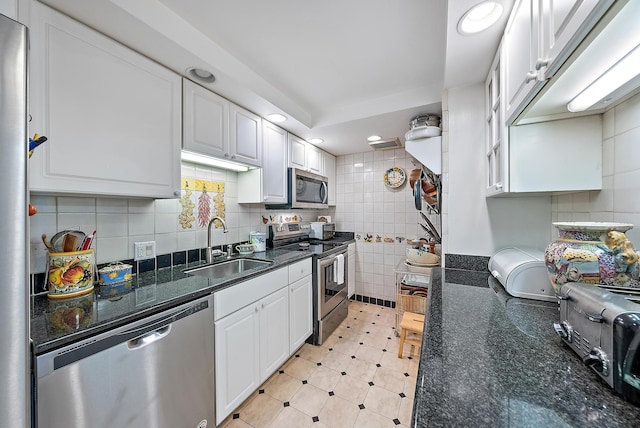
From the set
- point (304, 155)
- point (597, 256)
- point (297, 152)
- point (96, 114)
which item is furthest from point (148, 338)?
point (304, 155)

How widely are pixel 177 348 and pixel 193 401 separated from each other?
0.31 m

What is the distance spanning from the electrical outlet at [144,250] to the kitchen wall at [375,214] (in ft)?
7.73

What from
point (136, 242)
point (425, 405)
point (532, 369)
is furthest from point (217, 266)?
point (532, 369)

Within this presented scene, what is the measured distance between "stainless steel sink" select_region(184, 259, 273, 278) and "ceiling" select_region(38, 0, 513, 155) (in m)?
1.23

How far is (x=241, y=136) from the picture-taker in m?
1.91

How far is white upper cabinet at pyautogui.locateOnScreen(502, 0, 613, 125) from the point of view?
55cm

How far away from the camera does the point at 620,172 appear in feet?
2.94

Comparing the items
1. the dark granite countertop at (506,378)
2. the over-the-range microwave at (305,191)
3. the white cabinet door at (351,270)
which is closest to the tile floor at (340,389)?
the white cabinet door at (351,270)

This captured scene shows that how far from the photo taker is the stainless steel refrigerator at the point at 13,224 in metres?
0.52

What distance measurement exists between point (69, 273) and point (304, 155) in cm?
212

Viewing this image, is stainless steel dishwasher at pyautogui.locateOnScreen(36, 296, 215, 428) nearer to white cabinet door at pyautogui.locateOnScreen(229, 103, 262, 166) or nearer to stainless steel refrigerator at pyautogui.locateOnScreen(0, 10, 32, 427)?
stainless steel refrigerator at pyautogui.locateOnScreen(0, 10, 32, 427)

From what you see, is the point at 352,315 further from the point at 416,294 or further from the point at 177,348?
the point at 177,348

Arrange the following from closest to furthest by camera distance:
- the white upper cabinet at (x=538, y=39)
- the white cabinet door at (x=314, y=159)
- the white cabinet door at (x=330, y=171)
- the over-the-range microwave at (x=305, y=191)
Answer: the white upper cabinet at (x=538, y=39)
the over-the-range microwave at (x=305, y=191)
the white cabinet door at (x=314, y=159)
the white cabinet door at (x=330, y=171)

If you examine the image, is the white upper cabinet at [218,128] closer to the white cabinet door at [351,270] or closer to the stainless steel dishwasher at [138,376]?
the stainless steel dishwasher at [138,376]
